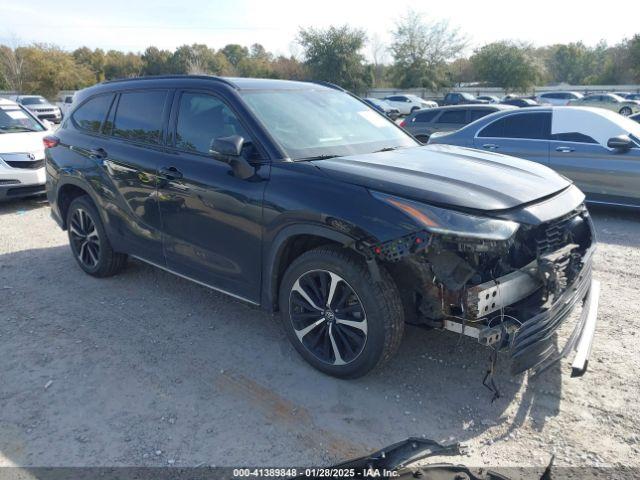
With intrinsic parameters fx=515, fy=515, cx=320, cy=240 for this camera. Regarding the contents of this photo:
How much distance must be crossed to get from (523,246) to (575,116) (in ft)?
18.7

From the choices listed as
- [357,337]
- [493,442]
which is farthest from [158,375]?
[493,442]

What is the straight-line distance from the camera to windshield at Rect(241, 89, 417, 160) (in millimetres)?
3695

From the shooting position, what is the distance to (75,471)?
2.64 meters

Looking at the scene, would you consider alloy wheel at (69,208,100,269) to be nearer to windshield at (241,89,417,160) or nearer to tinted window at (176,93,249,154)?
tinted window at (176,93,249,154)

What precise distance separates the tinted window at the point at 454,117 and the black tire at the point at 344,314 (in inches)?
389

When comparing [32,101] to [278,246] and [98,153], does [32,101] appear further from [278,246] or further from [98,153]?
[278,246]

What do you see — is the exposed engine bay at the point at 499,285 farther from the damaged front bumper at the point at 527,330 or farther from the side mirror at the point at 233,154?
the side mirror at the point at 233,154

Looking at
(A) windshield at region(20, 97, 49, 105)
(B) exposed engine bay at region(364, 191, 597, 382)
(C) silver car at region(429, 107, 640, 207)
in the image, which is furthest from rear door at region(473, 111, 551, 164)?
(A) windshield at region(20, 97, 49, 105)

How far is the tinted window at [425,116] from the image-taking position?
1263 centimetres

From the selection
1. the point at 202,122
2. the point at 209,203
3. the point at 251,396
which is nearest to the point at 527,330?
the point at 251,396

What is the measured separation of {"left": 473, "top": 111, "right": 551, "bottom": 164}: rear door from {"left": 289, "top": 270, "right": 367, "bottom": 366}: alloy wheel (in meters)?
5.86

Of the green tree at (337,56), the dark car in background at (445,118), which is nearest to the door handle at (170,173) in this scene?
the dark car in background at (445,118)

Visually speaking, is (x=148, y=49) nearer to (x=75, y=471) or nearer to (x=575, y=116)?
(x=575, y=116)

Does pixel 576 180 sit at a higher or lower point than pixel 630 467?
higher
